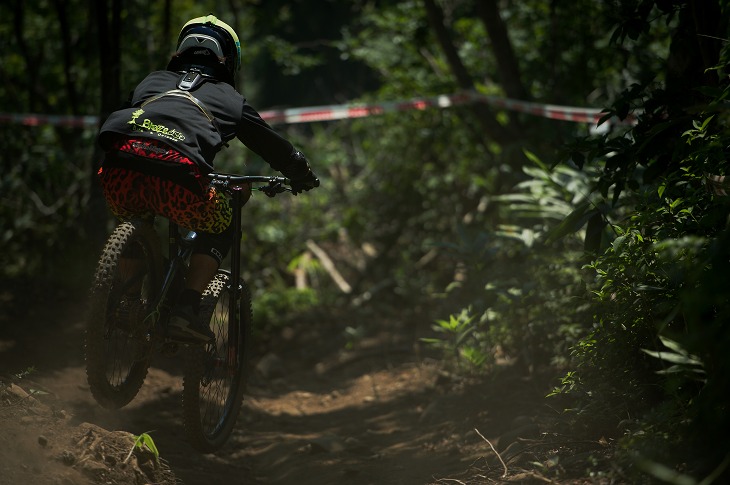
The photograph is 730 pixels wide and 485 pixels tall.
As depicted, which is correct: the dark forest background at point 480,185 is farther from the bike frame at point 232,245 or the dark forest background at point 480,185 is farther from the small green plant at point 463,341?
the bike frame at point 232,245

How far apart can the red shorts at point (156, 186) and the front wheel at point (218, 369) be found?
0.44 m

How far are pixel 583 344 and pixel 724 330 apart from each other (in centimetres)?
140

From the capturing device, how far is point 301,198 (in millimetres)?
10516

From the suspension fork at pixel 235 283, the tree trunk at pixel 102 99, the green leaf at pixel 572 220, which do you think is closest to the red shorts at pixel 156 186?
the suspension fork at pixel 235 283

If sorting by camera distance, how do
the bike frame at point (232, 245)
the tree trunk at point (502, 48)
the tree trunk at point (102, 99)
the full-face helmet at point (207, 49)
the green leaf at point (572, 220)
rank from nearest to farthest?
the bike frame at point (232, 245)
the full-face helmet at point (207, 49)
the green leaf at point (572, 220)
the tree trunk at point (102, 99)
the tree trunk at point (502, 48)

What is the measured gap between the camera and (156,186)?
12.1 feet

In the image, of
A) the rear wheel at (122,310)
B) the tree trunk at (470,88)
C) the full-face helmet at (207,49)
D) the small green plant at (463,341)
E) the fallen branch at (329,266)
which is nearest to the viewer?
the rear wheel at (122,310)

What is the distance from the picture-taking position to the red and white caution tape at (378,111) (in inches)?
302

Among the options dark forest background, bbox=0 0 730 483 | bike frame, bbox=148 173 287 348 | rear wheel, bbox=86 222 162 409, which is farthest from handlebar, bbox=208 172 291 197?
dark forest background, bbox=0 0 730 483

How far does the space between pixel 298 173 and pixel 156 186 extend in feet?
2.84

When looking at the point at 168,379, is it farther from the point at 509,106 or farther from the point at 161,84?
the point at 509,106

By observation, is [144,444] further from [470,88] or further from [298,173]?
[470,88]

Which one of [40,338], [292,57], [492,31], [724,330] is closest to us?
[724,330]

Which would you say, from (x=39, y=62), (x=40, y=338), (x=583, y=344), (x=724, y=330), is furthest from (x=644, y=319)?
(x=39, y=62)
